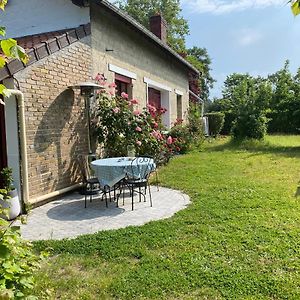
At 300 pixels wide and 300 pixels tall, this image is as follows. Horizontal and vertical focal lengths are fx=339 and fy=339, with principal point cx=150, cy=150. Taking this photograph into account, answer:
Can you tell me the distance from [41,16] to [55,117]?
3.50 metres

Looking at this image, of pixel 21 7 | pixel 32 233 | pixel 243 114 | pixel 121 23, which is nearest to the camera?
pixel 32 233

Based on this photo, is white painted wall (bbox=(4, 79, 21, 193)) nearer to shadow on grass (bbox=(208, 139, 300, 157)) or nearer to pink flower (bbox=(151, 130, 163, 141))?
pink flower (bbox=(151, 130, 163, 141))

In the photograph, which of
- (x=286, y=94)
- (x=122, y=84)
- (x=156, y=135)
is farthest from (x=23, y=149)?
(x=286, y=94)

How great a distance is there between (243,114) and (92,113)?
973 cm

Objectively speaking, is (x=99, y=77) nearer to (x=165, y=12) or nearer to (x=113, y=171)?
(x=113, y=171)

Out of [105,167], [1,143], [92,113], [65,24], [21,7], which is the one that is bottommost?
[105,167]

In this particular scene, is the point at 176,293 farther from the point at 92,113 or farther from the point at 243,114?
the point at 243,114

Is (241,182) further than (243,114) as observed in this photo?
No

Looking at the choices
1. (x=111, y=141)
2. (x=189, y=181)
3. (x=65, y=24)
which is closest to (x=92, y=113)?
(x=111, y=141)

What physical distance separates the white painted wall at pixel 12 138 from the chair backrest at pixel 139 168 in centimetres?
203

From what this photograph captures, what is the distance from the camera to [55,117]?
7.20m

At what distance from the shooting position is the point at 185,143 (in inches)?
574

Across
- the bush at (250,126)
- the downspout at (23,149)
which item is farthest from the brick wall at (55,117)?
the bush at (250,126)

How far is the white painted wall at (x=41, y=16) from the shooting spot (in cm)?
854
